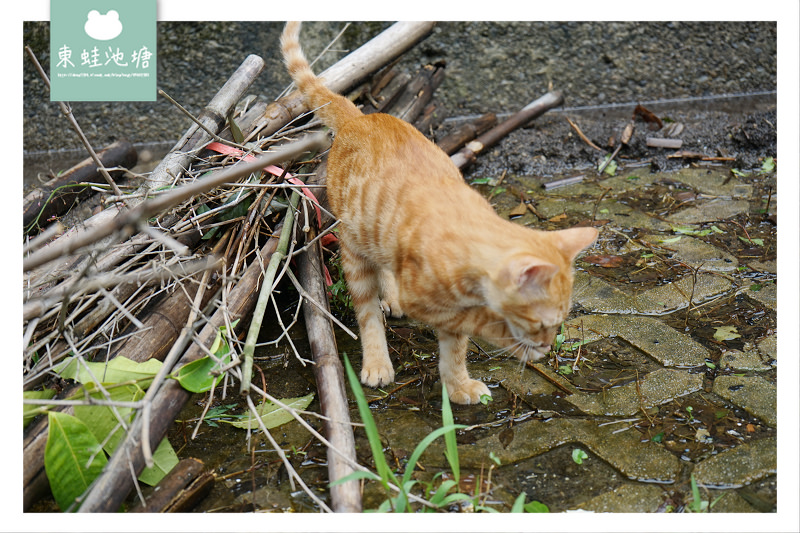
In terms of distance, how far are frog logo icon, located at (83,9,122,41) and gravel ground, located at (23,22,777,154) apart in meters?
2.77

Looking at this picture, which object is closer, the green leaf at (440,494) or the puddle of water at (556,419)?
the green leaf at (440,494)

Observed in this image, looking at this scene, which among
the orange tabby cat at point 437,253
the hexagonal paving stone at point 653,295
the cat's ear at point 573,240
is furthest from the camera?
the hexagonal paving stone at point 653,295

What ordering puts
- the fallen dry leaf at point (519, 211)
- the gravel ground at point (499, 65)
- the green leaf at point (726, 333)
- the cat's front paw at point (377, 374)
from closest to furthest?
the cat's front paw at point (377, 374)
the green leaf at point (726, 333)
the fallen dry leaf at point (519, 211)
the gravel ground at point (499, 65)

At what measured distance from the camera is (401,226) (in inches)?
90.1

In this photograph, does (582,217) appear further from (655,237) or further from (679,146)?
(679,146)

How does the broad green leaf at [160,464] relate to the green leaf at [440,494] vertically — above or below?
below

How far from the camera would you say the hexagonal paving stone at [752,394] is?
7.00ft

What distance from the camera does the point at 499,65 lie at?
500 centimetres

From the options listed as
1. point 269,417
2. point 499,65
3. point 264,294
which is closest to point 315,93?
point 264,294

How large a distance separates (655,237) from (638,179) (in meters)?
0.81

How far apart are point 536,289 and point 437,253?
0.34 meters

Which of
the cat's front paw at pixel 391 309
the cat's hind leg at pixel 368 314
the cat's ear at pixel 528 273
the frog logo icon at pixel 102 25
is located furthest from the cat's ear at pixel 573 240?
the frog logo icon at pixel 102 25

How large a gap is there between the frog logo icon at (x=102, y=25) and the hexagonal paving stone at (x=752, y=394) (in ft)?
7.15

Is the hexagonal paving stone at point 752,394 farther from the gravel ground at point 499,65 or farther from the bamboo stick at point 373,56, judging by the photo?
the gravel ground at point 499,65
